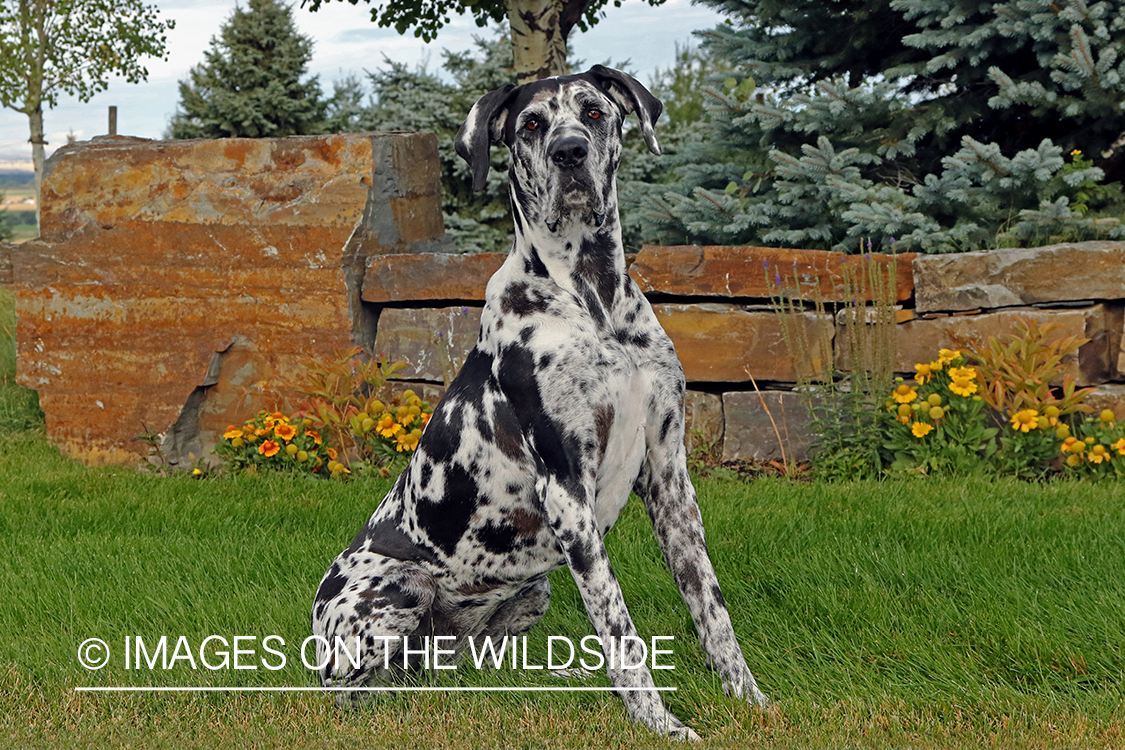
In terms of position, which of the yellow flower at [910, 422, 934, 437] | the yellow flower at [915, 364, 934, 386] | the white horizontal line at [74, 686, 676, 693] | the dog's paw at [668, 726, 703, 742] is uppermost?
the yellow flower at [915, 364, 934, 386]

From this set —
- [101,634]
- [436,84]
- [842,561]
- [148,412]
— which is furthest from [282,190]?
[436,84]

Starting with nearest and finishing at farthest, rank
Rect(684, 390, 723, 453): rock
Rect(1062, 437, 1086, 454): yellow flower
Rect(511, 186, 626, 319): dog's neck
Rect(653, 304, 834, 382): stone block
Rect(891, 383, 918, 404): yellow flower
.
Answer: Rect(511, 186, 626, 319): dog's neck, Rect(1062, 437, 1086, 454): yellow flower, Rect(891, 383, 918, 404): yellow flower, Rect(653, 304, 834, 382): stone block, Rect(684, 390, 723, 453): rock

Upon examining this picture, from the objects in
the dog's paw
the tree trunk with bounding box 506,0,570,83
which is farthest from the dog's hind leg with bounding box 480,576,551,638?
the tree trunk with bounding box 506,0,570,83

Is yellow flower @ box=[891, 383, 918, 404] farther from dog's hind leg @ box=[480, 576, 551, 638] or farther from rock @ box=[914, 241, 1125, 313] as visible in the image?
dog's hind leg @ box=[480, 576, 551, 638]

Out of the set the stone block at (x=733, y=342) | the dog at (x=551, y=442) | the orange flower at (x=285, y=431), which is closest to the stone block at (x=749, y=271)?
the stone block at (x=733, y=342)

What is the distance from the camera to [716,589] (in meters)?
3.05

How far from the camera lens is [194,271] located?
21.2 feet

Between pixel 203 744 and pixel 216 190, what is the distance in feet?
14.0

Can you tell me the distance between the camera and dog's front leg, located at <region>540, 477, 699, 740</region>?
2.80 meters

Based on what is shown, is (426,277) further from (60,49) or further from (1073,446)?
(60,49)

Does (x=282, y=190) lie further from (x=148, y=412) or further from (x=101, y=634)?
(x=101, y=634)

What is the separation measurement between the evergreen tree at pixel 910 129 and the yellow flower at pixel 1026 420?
117cm

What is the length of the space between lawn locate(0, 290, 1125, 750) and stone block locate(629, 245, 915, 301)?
1.17 m

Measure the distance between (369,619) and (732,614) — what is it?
1.46 meters
